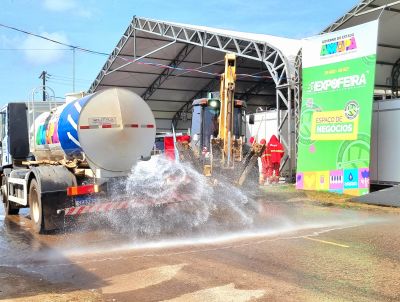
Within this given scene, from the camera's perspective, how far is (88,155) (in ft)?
31.8

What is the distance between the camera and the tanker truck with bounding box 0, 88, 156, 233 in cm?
960

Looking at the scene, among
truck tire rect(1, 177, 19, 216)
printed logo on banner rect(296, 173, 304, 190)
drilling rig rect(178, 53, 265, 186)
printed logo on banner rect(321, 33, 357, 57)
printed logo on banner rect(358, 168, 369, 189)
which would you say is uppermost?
printed logo on banner rect(321, 33, 357, 57)

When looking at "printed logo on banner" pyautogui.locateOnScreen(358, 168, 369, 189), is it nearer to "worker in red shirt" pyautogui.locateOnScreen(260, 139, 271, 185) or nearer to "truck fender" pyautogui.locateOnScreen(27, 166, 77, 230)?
"worker in red shirt" pyautogui.locateOnScreen(260, 139, 271, 185)

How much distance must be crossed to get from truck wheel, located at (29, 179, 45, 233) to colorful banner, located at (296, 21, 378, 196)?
9.06 m

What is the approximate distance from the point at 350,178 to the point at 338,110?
2166mm

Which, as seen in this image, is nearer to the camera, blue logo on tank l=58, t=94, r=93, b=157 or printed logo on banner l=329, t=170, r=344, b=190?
blue logo on tank l=58, t=94, r=93, b=157

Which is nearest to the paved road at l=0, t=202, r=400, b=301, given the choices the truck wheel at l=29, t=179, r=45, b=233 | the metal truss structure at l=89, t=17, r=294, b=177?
the truck wheel at l=29, t=179, r=45, b=233

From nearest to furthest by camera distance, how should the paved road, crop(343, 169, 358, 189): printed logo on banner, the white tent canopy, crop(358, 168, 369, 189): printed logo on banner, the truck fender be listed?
the paved road → the truck fender → crop(358, 168, 369, 189): printed logo on banner → crop(343, 169, 358, 189): printed logo on banner → the white tent canopy

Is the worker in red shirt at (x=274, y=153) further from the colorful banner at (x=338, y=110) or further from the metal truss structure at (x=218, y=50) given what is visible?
the colorful banner at (x=338, y=110)

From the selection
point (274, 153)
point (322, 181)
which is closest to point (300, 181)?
point (322, 181)

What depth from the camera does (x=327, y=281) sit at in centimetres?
591

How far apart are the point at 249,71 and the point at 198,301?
81.1 feet

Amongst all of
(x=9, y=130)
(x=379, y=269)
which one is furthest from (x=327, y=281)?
(x=9, y=130)

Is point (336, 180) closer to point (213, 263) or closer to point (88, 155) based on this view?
point (88, 155)
